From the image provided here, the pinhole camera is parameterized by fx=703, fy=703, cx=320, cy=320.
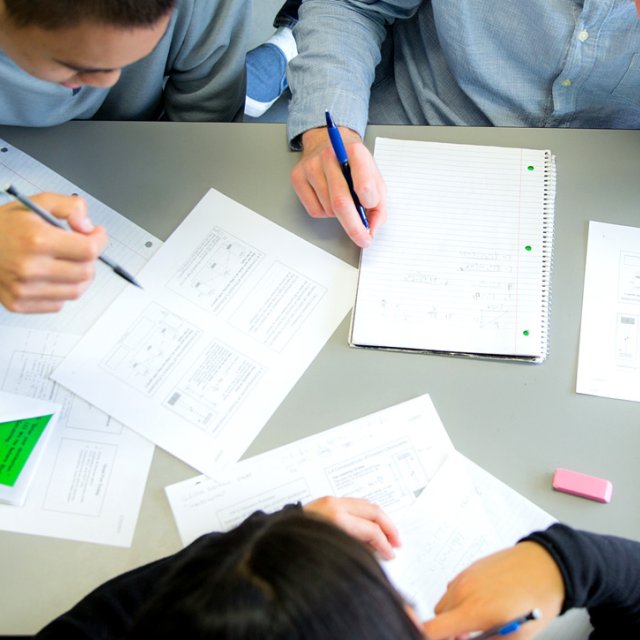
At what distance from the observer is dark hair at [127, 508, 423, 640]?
1.61 ft

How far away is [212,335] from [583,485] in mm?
467

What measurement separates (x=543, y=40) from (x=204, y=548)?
2.67ft

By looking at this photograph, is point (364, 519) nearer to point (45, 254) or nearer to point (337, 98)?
point (45, 254)

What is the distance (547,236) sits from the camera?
91 cm

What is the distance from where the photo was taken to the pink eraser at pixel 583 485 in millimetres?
781

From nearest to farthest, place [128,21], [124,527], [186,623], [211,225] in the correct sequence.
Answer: [186,623] < [128,21] < [124,527] < [211,225]

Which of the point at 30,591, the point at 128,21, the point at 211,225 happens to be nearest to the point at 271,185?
the point at 211,225

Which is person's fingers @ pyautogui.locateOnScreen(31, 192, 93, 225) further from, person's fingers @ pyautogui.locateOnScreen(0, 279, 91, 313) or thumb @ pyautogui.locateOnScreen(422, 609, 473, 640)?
thumb @ pyautogui.locateOnScreen(422, 609, 473, 640)

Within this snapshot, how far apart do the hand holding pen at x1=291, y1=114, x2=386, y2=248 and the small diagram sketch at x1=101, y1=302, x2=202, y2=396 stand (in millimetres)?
230

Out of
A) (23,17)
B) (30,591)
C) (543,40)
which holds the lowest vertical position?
(30,591)

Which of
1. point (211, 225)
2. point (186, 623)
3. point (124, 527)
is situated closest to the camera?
point (186, 623)

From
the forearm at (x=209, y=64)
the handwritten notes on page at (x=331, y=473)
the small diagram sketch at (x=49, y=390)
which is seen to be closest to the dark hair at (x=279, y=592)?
the handwritten notes on page at (x=331, y=473)

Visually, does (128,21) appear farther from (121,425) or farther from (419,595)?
(419,595)

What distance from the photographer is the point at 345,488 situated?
79 cm
